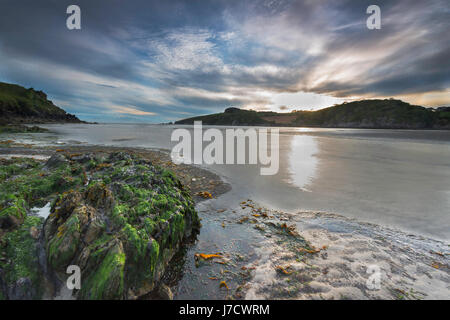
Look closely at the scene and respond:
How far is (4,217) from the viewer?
276 centimetres

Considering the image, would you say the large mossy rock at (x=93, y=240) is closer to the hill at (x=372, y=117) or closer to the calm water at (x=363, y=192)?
the calm water at (x=363, y=192)

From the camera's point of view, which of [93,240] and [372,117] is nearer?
[93,240]

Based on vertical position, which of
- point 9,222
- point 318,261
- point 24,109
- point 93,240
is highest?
point 24,109

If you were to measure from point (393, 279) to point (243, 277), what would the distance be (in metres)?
2.32

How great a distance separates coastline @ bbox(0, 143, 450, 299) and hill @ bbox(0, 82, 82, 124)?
206ft

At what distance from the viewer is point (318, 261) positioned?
3.07 metres

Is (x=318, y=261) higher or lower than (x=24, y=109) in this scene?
lower

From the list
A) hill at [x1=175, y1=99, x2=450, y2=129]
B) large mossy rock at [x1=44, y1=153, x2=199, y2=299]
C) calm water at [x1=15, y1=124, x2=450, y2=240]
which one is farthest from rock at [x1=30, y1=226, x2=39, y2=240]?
hill at [x1=175, y1=99, x2=450, y2=129]

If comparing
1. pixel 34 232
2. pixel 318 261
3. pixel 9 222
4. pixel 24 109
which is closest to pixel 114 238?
pixel 34 232

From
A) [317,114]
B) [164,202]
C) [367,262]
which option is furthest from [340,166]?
[317,114]

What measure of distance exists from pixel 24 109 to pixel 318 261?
116 metres

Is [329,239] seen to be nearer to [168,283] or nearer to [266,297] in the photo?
[266,297]

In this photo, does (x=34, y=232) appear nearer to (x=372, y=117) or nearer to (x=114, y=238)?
(x=114, y=238)

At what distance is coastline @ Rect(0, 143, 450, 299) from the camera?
2521 mm
